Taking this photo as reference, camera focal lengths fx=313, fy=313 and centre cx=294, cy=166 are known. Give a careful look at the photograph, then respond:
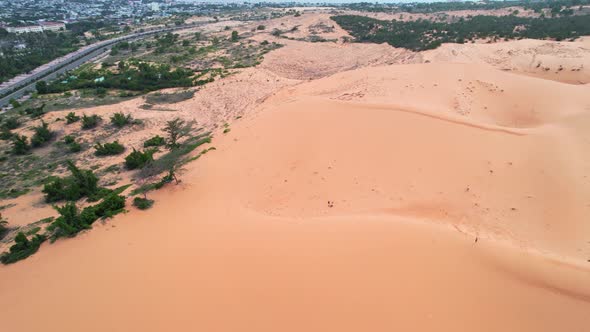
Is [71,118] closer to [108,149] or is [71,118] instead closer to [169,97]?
[108,149]

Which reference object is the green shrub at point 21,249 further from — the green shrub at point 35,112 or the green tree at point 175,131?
the green shrub at point 35,112

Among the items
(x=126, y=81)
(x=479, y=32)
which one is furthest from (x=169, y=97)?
(x=479, y=32)

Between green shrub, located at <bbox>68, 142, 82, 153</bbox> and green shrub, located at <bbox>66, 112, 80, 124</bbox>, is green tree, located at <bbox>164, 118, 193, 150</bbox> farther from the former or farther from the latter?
green shrub, located at <bbox>66, 112, 80, 124</bbox>

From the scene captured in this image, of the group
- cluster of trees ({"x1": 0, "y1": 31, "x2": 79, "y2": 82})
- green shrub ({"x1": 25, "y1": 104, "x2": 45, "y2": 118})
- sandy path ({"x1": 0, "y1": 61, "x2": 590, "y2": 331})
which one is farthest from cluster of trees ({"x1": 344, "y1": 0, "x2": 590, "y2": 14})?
green shrub ({"x1": 25, "y1": 104, "x2": 45, "y2": 118})

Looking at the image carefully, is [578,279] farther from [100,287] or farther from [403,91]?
[403,91]

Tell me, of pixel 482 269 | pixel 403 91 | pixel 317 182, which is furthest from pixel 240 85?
pixel 482 269

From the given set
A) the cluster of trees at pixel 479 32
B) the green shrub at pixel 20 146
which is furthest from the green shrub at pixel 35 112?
the cluster of trees at pixel 479 32
